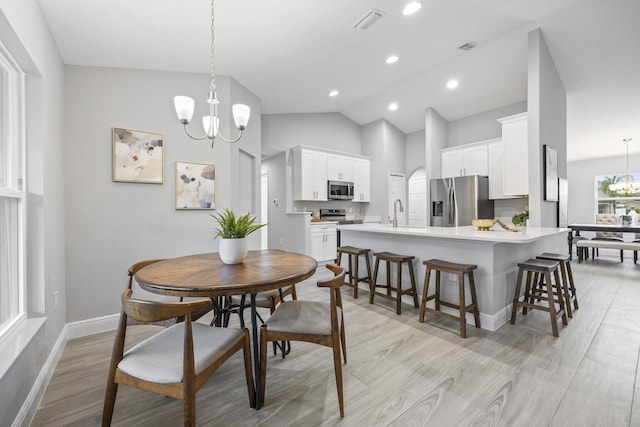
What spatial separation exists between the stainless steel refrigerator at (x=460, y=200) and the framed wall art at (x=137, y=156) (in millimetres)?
4949

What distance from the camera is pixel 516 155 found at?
4512mm

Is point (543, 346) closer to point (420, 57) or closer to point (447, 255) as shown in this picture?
point (447, 255)

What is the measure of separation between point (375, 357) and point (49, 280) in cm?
245

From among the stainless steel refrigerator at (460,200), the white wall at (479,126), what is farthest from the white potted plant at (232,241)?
the white wall at (479,126)

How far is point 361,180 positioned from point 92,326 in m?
5.53

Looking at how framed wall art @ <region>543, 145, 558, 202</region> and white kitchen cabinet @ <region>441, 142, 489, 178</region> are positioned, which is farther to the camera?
white kitchen cabinet @ <region>441, 142, 489, 178</region>

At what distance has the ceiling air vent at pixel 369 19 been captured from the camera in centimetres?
278

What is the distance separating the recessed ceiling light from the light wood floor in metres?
3.22

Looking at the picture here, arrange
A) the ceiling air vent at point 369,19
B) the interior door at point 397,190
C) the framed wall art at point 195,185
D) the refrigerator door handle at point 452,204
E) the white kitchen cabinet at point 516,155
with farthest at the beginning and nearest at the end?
1. the interior door at point 397,190
2. the refrigerator door handle at point 452,204
3. the white kitchen cabinet at point 516,155
4. the framed wall art at point 195,185
5. the ceiling air vent at point 369,19

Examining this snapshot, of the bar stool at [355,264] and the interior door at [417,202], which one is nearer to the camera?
the bar stool at [355,264]

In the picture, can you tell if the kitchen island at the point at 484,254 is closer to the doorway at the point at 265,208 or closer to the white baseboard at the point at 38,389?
the white baseboard at the point at 38,389

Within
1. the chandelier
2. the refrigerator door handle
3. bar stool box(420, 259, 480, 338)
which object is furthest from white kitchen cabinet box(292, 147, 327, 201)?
the chandelier

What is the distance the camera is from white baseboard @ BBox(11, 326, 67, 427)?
140cm

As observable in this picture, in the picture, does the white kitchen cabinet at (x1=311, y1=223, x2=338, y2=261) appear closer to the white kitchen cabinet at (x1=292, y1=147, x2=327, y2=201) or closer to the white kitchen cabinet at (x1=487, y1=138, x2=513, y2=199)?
the white kitchen cabinet at (x1=292, y1=147, x2=327, y2=201)
